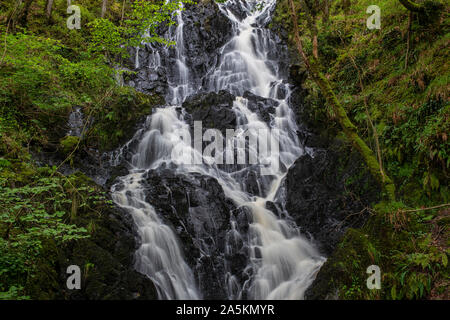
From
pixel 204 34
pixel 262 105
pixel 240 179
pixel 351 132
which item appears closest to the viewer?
pixel 351 132

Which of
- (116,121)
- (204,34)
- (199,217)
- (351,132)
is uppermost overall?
(204,34)

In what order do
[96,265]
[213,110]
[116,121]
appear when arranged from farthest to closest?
[213,110]
[116,121]
[96,265]

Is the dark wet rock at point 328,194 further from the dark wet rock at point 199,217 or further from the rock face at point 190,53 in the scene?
the rock face at point 190,53

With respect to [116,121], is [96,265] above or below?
below

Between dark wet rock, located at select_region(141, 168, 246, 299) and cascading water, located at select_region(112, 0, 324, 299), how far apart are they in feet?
0.66

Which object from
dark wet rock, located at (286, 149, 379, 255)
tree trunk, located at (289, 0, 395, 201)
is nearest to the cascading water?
dark wet rock, located at (286, 149, 379, 255)

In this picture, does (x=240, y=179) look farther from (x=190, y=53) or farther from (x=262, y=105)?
(x=190, y=53)

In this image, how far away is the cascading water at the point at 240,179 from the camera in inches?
257

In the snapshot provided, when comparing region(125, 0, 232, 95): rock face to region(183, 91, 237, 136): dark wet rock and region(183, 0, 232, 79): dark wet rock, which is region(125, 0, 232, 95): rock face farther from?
region(183, 91, 237, 136): dark wet rock

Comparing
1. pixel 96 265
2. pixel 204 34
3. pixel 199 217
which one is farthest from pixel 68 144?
pixel 204 34

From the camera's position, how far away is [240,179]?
1005cm

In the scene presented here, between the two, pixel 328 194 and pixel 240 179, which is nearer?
pixel 328 194

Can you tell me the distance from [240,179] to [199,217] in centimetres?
275
